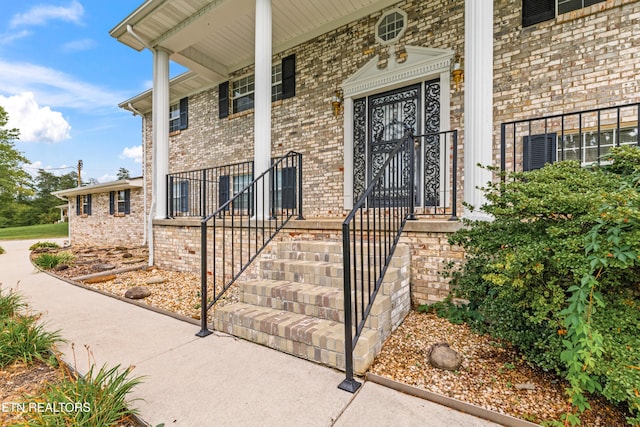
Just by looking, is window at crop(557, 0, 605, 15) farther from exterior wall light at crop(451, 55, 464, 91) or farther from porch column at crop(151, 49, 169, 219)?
porch column at crop(151, 49, 169, 219)

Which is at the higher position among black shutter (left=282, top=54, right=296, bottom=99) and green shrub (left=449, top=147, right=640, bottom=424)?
black shutter (left=282, top=54, right=296, bottom=99)

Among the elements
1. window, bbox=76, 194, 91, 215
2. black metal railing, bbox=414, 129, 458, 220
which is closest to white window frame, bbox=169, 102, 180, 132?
window, bbox=76, 194, 91, 215

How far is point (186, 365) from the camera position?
239cm

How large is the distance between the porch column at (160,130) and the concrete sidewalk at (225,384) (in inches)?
136

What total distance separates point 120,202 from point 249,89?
796cm

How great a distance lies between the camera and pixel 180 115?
8.99m

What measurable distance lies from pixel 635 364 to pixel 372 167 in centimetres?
420

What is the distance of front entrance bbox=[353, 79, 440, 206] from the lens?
4754mm

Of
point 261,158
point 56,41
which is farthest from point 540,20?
point 56,41

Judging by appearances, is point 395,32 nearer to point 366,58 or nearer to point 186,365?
point 366,58

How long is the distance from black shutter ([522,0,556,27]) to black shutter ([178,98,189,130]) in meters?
8.33

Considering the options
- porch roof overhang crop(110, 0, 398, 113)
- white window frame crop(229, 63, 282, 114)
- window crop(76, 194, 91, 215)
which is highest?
porch roof overhang crop(110, 0, 398, 113)

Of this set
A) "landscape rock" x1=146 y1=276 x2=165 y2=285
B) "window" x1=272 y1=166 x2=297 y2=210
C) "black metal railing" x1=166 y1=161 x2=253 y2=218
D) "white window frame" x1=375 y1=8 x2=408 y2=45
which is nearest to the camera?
"window" x1=272 y1=166 x2=297 y2=210

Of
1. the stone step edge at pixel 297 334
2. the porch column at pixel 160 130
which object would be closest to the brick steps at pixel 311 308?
the stone step edge at pixel 297 334
